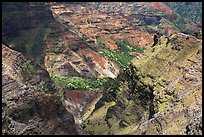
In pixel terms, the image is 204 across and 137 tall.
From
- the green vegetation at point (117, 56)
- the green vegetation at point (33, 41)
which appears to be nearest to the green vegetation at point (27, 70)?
the green vegetation at point (33, 41)

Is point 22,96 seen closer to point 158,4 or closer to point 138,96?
point 138,96

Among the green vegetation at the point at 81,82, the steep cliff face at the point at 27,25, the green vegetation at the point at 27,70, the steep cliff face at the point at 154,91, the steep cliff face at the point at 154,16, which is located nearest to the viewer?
the green vegetation at the point at 27,70

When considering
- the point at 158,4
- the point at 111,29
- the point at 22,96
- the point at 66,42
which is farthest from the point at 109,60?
the point at 158,4

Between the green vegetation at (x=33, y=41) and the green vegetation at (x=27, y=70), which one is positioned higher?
the green vegetation at (x=27, y=70)

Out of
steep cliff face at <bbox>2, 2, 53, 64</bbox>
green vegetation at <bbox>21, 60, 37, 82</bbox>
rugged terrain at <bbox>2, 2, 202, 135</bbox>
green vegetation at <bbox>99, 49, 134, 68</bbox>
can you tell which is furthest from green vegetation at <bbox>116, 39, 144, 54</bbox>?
green vegetation at <bbox>21, 60, 37, 82</bbox>

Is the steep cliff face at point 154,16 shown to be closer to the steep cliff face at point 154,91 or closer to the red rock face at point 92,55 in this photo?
the red rock face at point 92,55

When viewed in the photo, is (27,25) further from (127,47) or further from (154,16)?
(154,16)

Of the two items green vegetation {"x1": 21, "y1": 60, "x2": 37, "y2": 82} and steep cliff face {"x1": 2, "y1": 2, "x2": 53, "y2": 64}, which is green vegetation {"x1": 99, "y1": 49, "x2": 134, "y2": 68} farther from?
green vegetation {"x1": 21, "y1": 60, "x2": 37, "y2": 82}
